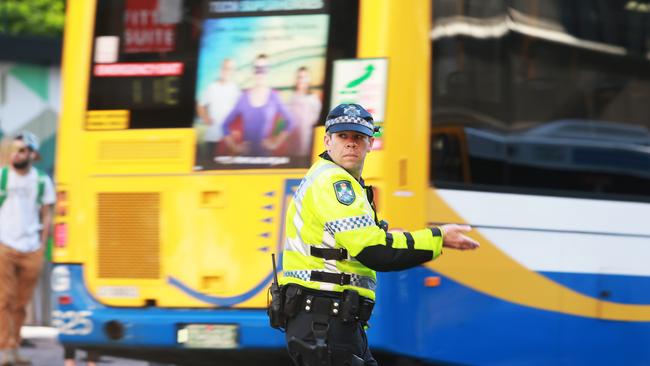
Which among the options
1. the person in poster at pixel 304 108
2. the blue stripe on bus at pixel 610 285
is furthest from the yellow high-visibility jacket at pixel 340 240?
the blue stripe on bus at pixel 610 285

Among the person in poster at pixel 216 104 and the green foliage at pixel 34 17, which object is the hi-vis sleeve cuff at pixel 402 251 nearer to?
the person in poster at pixel 216 104

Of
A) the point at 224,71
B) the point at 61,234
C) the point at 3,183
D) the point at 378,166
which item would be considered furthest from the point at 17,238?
the point at 378,166

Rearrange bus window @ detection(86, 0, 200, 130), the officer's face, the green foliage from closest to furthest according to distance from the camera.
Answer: the officer's face → bus window @ detection(86, 0, 200, 130) → the green foliage

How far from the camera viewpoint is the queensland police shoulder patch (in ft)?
18.2

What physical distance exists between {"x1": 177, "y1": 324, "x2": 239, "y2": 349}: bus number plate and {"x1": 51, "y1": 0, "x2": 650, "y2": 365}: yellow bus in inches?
0.5

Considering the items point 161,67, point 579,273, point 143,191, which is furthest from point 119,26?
point 579,273

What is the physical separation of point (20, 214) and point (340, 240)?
6.75 meters

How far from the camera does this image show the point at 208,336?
8617 millimetres

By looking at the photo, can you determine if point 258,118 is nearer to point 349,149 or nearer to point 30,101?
point 349,149

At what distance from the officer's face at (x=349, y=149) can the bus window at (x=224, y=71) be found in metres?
2.63

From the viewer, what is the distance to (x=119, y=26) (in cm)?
916

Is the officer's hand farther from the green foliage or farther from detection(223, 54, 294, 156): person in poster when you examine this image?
the green foliage

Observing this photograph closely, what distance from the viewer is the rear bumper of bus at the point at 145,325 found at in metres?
8.47

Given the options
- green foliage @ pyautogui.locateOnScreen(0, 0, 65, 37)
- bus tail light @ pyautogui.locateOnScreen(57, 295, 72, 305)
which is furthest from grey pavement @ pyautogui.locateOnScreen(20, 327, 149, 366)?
green foliage @ pyautogui.locateOnScreen(0, 0, 65, 37)
